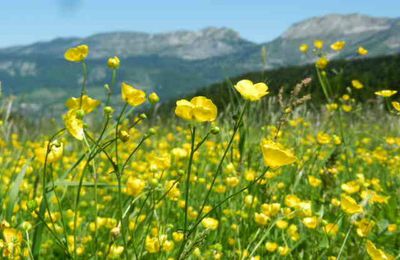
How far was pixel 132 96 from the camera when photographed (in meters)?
1.29

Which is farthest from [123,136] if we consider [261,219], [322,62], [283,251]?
[322,62]

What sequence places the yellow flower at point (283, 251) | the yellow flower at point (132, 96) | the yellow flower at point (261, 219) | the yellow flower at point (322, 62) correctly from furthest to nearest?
the yellow flower at point (322, 62) < the yellow flower at point (283, 251) < the yellow flower at point (261, 219) < the yellow flower at point (132, 96)

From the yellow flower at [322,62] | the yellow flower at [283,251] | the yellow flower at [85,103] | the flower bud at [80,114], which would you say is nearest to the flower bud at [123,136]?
the flower bud at [80,114]

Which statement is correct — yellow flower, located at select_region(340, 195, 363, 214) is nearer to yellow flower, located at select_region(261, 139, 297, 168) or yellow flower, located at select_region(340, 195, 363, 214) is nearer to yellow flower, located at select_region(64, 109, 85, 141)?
yellow flower, located at select_region(261, 139, 297, 168)

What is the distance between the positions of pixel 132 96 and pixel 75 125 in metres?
0.19

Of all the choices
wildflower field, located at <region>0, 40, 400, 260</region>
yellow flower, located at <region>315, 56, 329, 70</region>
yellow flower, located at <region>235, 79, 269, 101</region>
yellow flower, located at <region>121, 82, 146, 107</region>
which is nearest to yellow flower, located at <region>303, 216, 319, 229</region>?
wildflower field, located at <region>0, 40, 400, 260</region>

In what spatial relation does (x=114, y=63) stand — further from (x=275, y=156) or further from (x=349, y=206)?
(x=349, y=206)

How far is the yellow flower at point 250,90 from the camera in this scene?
1.18 m

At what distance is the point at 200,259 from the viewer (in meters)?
1.74

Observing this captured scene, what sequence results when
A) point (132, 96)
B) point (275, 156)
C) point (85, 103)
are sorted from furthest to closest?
point (85, 103) → point (132, 96) → point (275, 156)

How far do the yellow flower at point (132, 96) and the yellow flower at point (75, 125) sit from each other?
0.14 meters

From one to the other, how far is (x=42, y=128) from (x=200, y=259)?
6083 millimetres

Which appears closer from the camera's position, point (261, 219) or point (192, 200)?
point (261, 219)

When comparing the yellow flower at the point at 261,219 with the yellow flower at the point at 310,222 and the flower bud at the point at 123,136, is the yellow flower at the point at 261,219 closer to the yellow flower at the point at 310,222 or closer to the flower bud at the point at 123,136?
the yellow flower at the point at 310,222
